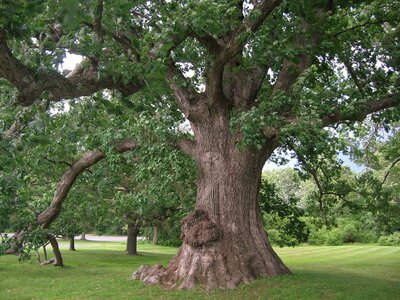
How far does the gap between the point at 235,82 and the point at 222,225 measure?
4.02 meters

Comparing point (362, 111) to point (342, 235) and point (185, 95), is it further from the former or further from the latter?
point (342, 235)

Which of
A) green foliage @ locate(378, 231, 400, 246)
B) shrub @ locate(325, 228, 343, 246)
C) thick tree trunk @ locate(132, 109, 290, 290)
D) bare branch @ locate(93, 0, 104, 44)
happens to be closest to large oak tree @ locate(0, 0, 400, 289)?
thick tree trunk @ locate(132, 109, 290, 290)

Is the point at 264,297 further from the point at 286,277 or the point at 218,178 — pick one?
the point at 218,178

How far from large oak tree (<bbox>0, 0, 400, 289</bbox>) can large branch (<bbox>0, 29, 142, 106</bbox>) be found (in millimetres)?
42

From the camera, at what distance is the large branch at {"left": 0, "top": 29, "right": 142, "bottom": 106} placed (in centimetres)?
689

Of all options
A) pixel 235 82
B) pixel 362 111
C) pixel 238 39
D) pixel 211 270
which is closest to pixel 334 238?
pixel 235 82

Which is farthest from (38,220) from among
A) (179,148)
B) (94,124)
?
(179,148)

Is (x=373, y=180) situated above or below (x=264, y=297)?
above

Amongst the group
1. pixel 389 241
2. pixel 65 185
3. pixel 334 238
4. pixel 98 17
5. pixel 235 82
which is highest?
pixel 235 82

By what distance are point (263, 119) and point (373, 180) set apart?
9.08 metres

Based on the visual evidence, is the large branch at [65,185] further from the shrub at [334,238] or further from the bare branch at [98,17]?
the shrub at [334,238]

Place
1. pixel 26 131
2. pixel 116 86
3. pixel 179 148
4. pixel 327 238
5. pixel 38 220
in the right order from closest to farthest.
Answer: pixel 26 131 < pixel 116 86 < pixel 179 148 < pixel 38 220 < pixel 327 238

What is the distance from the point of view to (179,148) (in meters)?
12.9

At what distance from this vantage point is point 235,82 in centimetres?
1305
